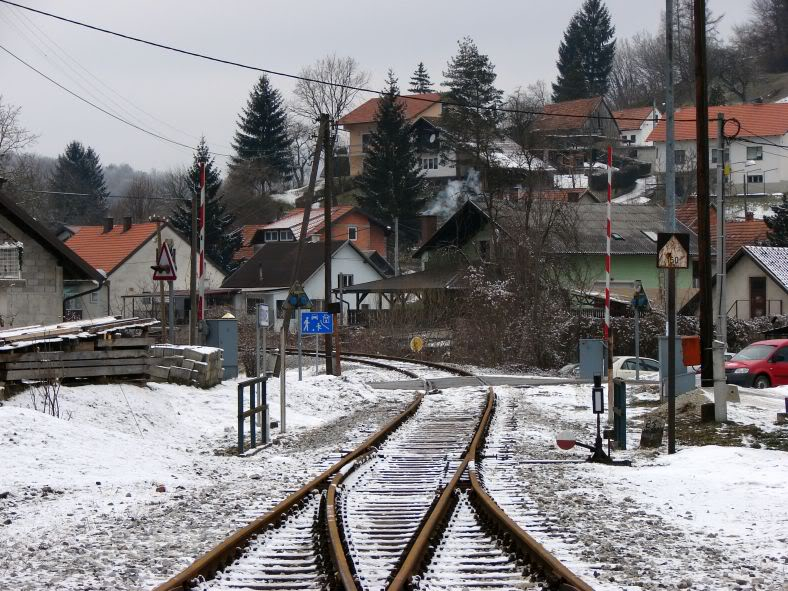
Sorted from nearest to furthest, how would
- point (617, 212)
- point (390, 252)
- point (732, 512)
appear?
point (732, 512) < point (617, 212) < point (390, 252)

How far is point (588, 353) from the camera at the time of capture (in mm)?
29578

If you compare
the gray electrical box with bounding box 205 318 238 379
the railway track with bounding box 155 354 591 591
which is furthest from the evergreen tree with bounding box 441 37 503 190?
the railway track with bounding box 155 354 591 591

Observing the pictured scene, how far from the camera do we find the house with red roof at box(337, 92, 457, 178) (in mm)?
103250

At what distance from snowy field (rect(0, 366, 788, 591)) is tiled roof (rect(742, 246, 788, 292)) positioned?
33.2m

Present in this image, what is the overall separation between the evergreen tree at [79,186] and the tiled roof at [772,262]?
79786 millimetres

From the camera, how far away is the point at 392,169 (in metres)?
86.3

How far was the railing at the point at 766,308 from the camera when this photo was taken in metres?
52.5

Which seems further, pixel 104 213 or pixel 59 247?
pixel 104 213

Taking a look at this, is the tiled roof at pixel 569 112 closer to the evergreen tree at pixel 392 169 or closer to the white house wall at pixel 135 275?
the evergreen tree at pixel 392 169

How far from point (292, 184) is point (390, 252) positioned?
87.4 feet

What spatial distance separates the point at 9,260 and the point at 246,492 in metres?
20.5

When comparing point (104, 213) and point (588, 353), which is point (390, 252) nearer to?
point (104, 213)

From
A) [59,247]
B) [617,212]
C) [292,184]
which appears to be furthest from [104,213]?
[59,247]

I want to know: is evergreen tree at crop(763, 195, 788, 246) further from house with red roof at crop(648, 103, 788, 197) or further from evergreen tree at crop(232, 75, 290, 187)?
evergreen tree at crop(232, 75, 290, 187)
